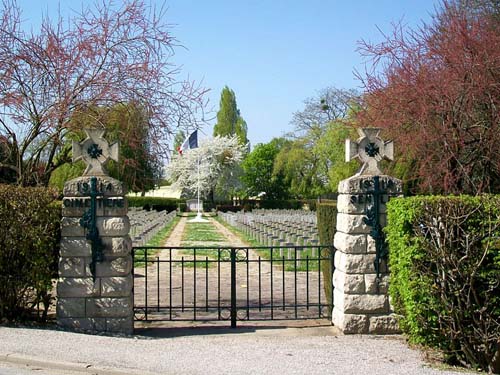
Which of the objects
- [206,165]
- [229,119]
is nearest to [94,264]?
[206,165]

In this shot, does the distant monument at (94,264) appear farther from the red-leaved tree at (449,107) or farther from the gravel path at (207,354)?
the red-leaved tree at (449,107)

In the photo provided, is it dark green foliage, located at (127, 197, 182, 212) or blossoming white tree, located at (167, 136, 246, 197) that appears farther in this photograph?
blossoming white tree, located at (167, 136, 246, 197)

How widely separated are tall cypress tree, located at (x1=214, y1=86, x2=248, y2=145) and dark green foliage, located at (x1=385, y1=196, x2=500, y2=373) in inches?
3096

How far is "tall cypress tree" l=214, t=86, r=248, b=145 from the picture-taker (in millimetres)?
86125

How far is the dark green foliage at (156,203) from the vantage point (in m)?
66.6

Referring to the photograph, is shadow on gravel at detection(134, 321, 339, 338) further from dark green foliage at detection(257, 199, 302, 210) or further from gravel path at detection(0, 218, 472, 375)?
dark green foliage at detection(257, 199, 302, 210)

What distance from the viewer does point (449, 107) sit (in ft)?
50.3

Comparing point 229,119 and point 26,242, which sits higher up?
point 229,119

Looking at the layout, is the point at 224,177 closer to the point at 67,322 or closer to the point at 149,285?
the point at 149,285

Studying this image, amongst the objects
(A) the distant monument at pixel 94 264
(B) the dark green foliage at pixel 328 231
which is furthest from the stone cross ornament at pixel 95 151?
(B) the dark green foliage at pixel 328 231

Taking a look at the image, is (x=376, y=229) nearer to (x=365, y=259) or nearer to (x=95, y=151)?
(x=365, y=259)

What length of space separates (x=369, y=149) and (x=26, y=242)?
501 cm

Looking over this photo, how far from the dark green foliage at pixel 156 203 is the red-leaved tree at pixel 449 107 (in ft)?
169

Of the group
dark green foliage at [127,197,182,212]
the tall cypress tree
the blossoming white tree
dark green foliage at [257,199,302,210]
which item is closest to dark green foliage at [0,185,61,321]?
dark green foliage at [257,199,302,210]
